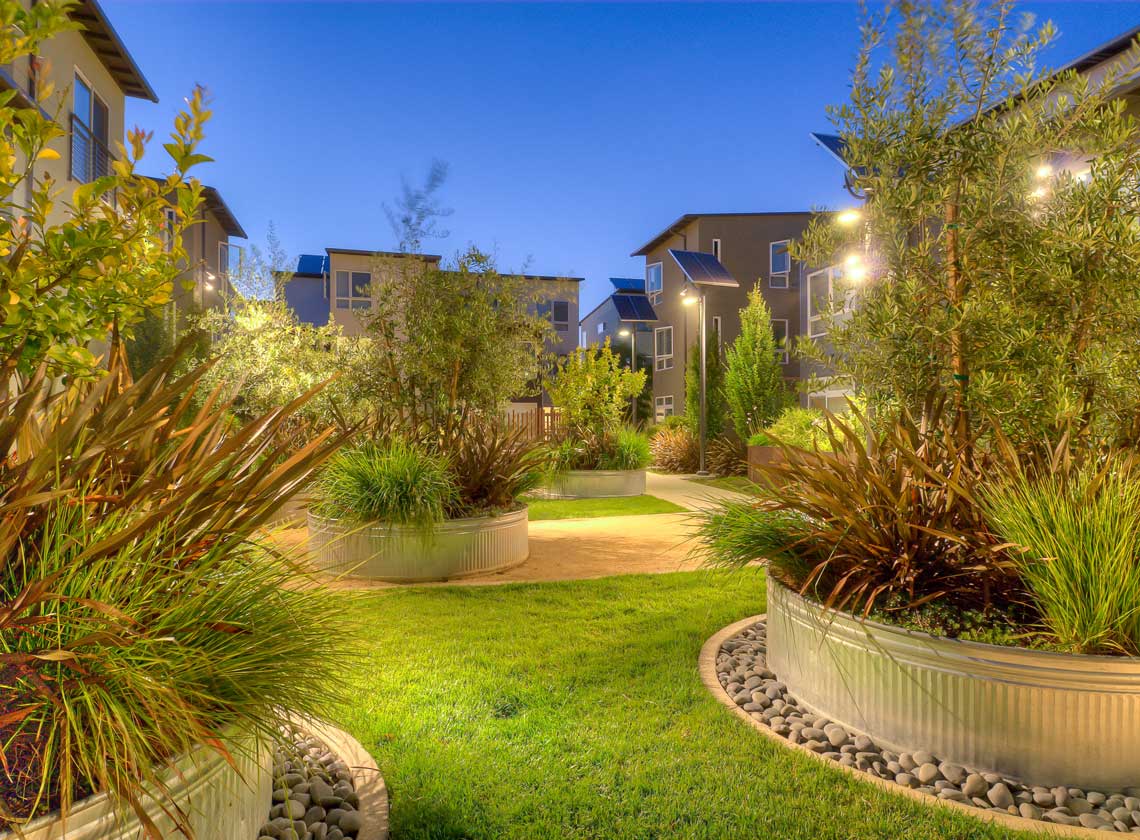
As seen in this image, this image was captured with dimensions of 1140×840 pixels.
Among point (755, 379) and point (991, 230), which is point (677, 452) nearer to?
point (755, 379)

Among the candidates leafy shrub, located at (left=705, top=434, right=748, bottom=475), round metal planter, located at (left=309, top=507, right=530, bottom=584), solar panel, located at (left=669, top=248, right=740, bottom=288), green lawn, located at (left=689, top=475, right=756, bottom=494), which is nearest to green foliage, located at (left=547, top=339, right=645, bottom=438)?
green lawn, located at (left=689, top=475, right=756, bottom=494)

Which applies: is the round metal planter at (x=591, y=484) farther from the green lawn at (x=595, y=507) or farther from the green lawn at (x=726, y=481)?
the green lawn at (x=726, y=481)

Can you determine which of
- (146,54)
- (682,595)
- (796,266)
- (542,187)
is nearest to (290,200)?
(542,187)

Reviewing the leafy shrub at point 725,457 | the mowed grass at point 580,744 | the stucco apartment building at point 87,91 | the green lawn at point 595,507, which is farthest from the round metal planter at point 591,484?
the mowed grass at point 580,744

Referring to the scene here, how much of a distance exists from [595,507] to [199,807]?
9.67 meters

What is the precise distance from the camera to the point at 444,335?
7.89 metres

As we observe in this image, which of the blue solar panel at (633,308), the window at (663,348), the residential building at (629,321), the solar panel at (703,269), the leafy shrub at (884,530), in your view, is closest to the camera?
the leafy shrub at (884,530)

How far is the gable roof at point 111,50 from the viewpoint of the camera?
10.6 m

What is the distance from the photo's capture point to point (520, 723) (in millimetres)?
3197

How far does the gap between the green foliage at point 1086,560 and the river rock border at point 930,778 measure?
58 centimetres

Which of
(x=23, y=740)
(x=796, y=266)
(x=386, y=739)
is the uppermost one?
(x=796, y=266)

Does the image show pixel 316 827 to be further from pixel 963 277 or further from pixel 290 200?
pixel 290 200

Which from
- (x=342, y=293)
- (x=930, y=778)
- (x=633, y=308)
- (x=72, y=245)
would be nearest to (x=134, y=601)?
(x=72, y=245)

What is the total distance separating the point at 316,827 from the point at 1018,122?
471cm
